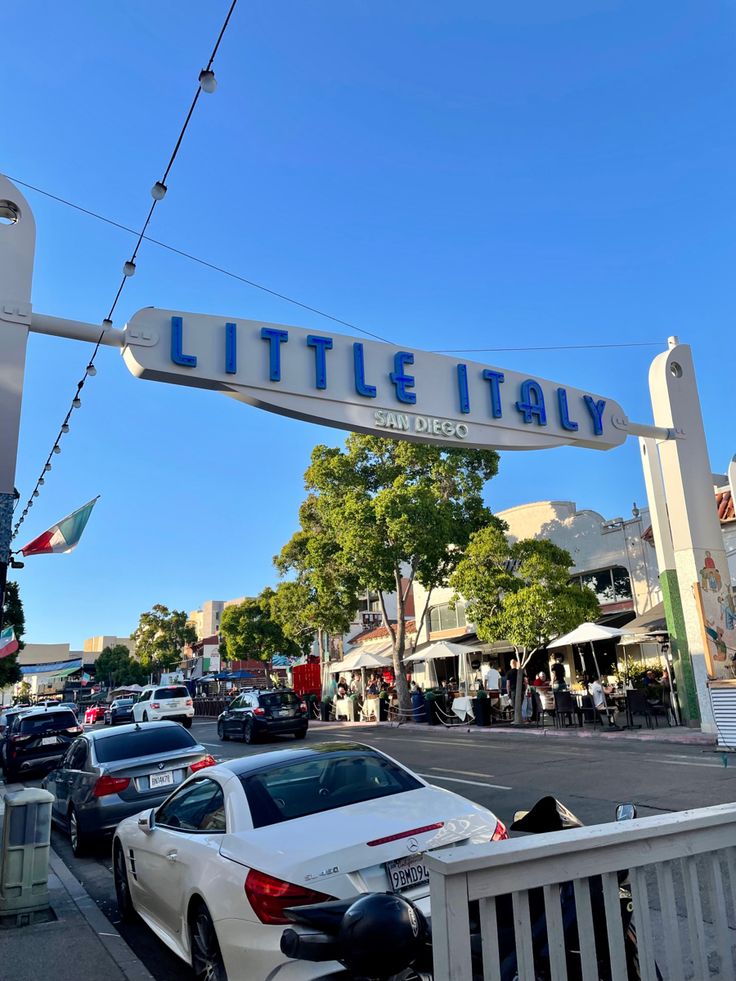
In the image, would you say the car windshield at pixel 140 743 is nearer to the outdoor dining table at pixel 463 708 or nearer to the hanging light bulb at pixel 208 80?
the hanging light bulb at pixel 208 80

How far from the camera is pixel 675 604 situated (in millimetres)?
17406

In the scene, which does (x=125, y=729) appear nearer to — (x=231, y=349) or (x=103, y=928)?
(x=103, y=928)

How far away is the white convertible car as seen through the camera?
3.75m

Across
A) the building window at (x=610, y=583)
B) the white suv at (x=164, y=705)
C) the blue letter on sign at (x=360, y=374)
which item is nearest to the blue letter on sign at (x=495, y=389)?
the blue letter on sign at (x=360, y=374)

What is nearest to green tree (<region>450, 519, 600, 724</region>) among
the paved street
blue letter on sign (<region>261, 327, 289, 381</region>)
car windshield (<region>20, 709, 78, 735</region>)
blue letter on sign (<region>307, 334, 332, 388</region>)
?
the paved street

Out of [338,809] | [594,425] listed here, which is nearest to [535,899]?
[338,809]

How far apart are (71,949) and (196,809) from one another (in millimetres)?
1603

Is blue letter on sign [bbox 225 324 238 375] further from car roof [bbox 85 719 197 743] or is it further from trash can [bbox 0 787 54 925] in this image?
trash can [bbox 0 787 54 925]

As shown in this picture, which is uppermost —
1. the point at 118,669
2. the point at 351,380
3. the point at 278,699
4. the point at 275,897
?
the point at 351,380

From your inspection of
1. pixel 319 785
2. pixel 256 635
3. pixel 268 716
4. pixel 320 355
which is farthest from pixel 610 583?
pixel 256 635

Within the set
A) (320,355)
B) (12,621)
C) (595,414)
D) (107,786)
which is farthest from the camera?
(12,621)

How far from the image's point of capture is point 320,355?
34.5 feet

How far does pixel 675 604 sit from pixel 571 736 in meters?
4.36

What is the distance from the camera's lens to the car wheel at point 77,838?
9.17 meters
